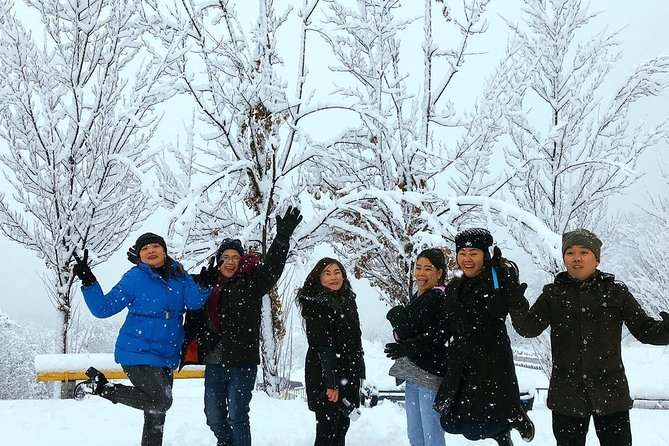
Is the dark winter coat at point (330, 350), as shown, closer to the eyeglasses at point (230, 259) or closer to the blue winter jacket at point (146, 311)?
the eyeglasses at point (230, 259)

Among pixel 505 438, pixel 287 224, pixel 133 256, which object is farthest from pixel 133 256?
pixel 505 438

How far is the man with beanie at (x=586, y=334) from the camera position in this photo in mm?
2768

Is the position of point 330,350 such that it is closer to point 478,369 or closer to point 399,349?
point 399,349

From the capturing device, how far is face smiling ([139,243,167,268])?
3679 millimetres

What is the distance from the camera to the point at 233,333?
146 inches

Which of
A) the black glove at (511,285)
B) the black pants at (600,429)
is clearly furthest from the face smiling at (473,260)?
the black pants at (600,429)

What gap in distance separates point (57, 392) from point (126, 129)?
3515 millimetres

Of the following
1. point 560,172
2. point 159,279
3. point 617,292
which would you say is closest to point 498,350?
point 617,292

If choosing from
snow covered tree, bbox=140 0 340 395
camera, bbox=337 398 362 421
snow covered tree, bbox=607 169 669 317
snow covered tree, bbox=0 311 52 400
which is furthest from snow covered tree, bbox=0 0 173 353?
snow covered tree, bbox=0 311 52 400

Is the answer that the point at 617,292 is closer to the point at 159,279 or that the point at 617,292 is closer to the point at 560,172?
the point at 159,279

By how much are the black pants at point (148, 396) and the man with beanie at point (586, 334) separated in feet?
7.64

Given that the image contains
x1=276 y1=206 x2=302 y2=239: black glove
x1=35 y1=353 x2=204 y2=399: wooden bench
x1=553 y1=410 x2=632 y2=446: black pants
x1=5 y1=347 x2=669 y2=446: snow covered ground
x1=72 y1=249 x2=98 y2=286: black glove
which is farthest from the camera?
x1=35 y1=353 x2=204 y2=399: wooden bench

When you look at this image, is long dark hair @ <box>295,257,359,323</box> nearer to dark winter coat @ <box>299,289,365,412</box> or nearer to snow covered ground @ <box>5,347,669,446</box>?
dark winter coat @ <box>299,289,365,412</box>

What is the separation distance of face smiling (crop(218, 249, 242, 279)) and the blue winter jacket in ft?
0.93
